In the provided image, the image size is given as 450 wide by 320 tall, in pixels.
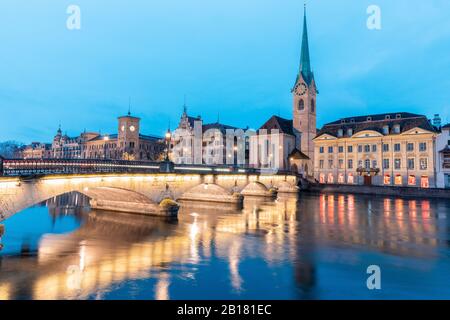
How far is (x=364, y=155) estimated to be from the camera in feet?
254

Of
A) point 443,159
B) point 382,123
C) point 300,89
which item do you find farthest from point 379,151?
point 300,89

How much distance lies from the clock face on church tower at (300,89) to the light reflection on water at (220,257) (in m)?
65.5

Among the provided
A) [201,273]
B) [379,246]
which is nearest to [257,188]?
[379,246]

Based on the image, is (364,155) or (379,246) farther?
(364,155)

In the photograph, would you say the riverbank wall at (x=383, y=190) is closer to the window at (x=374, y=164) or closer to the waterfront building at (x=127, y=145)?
the window at (x=374, y=164)

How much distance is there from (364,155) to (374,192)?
12400 millimetres

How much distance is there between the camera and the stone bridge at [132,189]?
21.1 meters

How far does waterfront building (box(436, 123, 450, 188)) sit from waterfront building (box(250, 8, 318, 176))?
3257cm

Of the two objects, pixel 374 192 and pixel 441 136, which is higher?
pixel 441 136

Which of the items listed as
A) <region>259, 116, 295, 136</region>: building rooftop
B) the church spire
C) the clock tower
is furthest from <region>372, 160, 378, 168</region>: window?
the clock tower

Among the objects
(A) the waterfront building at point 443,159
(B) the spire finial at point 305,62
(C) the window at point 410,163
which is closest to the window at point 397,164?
(C) the window at point 410,163

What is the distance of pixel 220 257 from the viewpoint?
20.1 m
